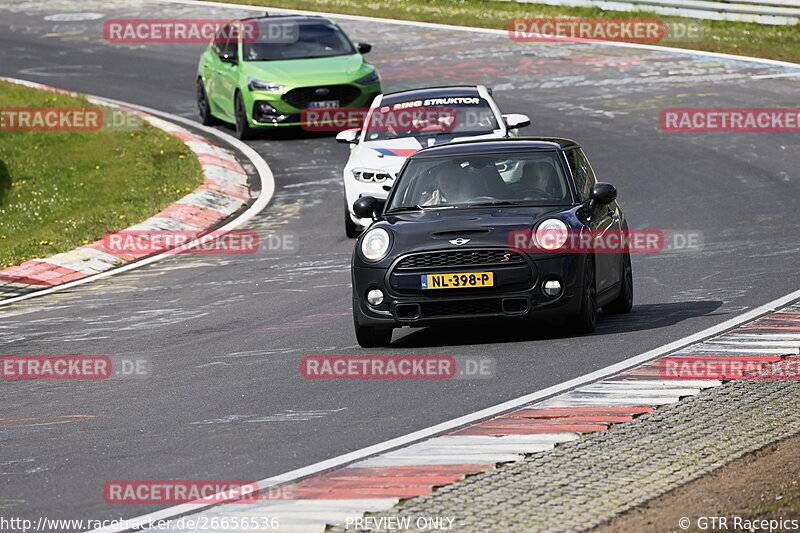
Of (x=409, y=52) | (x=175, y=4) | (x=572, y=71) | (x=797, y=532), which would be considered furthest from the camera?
(x=175, y=4)

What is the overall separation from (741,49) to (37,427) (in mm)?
22474

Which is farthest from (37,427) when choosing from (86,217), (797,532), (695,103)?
(695,103)

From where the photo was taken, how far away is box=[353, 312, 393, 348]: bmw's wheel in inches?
431

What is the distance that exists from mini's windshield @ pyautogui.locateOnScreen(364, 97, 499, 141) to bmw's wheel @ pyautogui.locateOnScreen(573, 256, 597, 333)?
6.70 m

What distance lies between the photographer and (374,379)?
985 centimetres

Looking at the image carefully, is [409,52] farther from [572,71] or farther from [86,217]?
[86,217]

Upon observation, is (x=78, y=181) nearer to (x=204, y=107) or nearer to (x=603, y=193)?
(x=204, y=107)

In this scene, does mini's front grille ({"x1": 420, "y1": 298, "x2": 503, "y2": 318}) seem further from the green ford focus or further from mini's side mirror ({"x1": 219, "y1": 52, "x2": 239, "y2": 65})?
mini's side mirror ({"x1": 219, "y1": 52, "x2": 239, "y2": 65})

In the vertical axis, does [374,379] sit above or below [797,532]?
below

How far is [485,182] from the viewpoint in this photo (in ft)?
38.3

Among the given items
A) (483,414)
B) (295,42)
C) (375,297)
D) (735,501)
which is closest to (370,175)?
(375,297)

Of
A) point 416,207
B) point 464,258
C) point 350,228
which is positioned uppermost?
point 416,207

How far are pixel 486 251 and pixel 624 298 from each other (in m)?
1.87

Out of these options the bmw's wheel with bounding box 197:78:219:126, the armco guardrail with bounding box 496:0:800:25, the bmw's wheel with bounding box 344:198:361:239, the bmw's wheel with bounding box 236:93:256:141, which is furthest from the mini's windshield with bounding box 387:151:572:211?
the armco guardrail with bounding box 496:0:800:25
